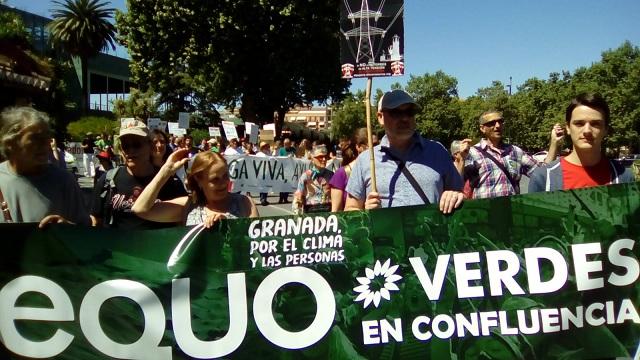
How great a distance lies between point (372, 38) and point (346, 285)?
1.92 meters

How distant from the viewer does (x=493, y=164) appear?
588cm

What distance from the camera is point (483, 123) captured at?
6094 mm

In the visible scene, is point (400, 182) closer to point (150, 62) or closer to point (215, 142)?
point (215, 142)

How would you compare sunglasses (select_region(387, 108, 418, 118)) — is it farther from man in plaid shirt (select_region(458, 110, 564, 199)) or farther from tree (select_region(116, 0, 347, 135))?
tree (select_region(116, 0, 347, 135))

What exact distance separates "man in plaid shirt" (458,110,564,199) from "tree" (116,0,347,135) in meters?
26.1

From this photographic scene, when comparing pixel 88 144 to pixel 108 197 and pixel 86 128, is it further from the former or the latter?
pixel 86 128

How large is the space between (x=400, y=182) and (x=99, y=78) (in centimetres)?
7816

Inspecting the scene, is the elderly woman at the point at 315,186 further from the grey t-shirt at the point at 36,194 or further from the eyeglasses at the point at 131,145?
the grey t-shirt at the point at 36,194

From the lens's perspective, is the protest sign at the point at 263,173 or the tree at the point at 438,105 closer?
the protest sign at the point at 263,173

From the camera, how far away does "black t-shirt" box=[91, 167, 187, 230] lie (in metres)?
4.00

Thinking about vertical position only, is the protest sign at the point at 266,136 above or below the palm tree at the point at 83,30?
below

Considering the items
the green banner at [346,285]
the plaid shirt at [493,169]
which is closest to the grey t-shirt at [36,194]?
the green banner at [346,285]

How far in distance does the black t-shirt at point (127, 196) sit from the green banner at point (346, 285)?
533 mm

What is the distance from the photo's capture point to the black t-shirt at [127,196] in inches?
158
